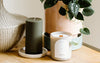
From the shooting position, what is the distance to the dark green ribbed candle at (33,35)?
107cm

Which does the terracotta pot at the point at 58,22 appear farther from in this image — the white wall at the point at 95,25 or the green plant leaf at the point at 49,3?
the white wall at the point at 95,25

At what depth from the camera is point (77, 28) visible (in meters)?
1.19

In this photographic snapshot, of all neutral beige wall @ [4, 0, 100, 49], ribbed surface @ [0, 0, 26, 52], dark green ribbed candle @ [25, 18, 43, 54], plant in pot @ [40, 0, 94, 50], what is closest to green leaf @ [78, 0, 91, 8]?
plant in pot @ [40, 0, 94, 50]

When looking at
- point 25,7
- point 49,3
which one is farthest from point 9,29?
point 25,7

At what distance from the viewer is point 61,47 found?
1.03m

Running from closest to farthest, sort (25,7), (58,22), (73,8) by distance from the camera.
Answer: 1. (73,8)
2. (58,22)
3. (25,7)

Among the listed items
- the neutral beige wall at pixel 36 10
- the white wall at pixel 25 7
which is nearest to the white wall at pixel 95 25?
the neutral beige wall at pixel 36 10

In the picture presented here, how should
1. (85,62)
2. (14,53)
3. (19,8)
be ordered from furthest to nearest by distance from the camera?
(19,8) → (14,53) → (85,62)

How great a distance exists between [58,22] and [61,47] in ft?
0.55

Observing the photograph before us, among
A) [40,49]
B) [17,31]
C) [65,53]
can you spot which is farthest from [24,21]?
[65,53]

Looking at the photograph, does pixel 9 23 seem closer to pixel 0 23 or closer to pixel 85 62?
pixel 0 23

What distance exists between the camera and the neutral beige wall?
1.49 metres

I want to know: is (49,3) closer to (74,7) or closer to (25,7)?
(74,7)

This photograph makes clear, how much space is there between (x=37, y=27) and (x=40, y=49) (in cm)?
12
